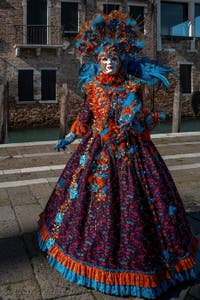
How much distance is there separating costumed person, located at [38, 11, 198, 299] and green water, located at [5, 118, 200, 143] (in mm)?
11106

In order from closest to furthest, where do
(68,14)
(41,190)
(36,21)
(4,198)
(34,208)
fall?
(34,208), (4,198), (41,190), (36,21), (68,14)

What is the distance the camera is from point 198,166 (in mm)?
5867

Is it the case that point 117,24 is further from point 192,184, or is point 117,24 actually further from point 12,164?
point 12,164

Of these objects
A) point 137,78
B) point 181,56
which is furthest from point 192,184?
point 181,56

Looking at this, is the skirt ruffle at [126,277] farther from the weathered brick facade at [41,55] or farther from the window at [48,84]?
the window at [48,84]

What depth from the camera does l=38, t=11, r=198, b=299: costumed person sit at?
211cm

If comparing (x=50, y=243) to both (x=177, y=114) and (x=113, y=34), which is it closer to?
(x=113, y=34)

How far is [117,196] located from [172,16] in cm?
1845

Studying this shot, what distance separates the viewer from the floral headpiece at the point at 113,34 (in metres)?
2.52

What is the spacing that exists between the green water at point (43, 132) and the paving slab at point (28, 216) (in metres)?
9.78

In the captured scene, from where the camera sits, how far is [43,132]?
51.5ft

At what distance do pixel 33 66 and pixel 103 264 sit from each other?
15.1 m

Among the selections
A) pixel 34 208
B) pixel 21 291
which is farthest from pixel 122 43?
pixel 34 208

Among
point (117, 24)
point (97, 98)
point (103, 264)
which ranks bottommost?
point (103, 264)
